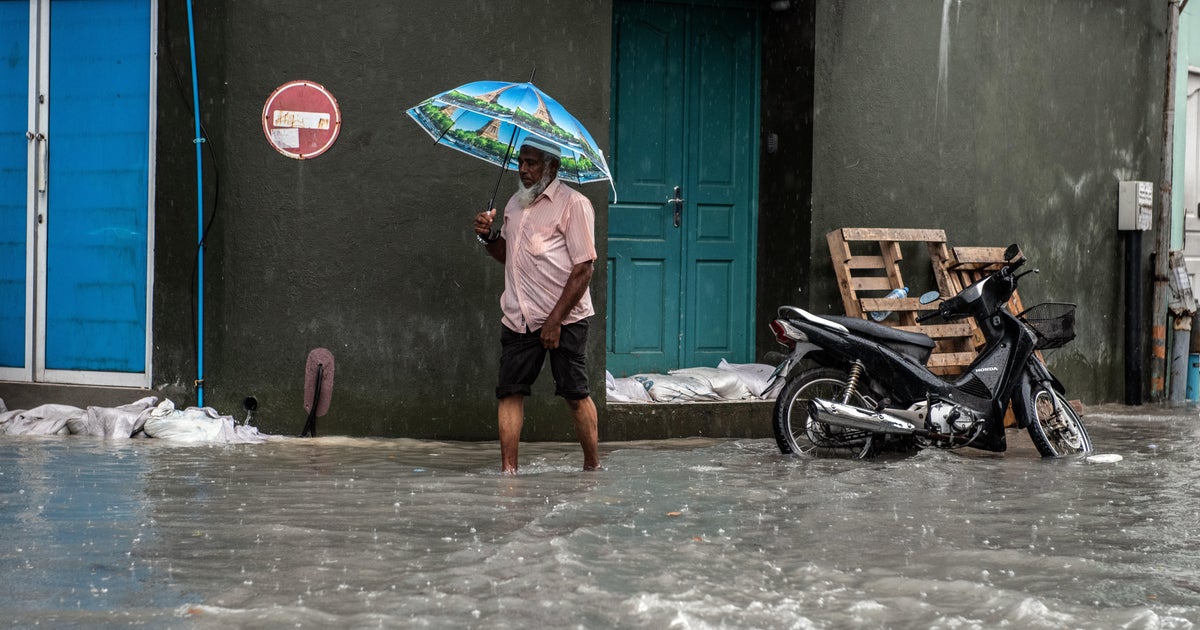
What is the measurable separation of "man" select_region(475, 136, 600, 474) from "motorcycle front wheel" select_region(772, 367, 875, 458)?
1.59 meters

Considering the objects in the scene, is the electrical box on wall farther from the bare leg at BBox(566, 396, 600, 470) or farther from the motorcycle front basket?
the bare leg at BBox(566, 396, 600, 470)

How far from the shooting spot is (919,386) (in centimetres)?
793

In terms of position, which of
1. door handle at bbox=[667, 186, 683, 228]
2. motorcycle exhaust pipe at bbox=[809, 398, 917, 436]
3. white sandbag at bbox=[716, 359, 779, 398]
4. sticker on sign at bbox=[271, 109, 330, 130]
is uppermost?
sticker on sign at bbox=[271, 109, 330, 130]

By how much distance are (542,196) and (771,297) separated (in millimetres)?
3508

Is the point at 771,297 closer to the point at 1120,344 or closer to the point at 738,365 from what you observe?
the point at 738,365

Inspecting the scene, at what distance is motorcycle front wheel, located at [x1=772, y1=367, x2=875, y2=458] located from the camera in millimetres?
7953

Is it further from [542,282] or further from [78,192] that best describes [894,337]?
[78,192]

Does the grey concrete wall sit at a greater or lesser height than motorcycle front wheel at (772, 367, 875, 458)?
greater

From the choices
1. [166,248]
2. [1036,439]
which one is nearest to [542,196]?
[166,248]

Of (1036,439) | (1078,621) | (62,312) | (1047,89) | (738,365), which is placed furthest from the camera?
(1047,89)

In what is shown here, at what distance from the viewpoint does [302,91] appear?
8273mm

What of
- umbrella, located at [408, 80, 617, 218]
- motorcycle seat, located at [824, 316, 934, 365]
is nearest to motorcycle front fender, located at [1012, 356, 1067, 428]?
motorcycle seat, located at [824, 316, 934, 365]

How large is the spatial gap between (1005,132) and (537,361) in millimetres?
5355

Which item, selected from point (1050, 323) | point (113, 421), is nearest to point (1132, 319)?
point (1050, 323)
